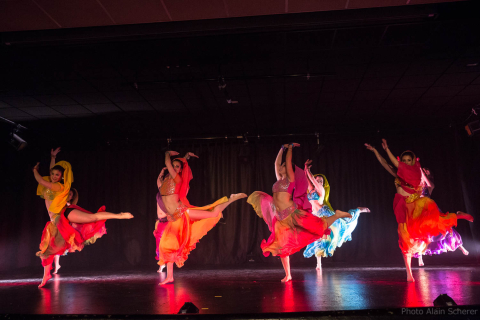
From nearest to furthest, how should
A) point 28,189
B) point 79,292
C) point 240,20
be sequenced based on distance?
1. point 240,20
2. point 79,292
3. point 28,189

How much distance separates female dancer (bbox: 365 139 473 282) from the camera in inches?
176

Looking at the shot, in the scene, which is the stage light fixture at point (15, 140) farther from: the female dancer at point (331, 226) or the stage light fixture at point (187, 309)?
the stage light fixture at point (187, 309)

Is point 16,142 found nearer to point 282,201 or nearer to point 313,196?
point 282,201

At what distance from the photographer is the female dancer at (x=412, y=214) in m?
4.47

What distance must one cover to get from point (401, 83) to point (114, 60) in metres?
4.53

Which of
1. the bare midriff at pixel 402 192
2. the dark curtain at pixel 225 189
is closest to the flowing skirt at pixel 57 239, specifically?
the dark curtain at pixel 225 189

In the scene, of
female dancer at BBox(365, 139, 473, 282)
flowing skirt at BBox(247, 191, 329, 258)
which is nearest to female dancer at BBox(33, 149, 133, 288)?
flowing skirt at BBox(247, 191, 329, 258)

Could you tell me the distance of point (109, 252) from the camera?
8.72 metres

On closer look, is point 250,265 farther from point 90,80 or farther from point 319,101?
point 90,80

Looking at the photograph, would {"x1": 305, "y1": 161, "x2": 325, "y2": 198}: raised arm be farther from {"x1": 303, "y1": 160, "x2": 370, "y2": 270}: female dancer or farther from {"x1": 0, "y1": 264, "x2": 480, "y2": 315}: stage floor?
{"x1": 0, "y1": 264, "x2": 480, "y2": 315}: stage floor

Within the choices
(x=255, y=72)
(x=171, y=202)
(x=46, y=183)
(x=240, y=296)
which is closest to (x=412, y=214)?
(x=240, y=296)

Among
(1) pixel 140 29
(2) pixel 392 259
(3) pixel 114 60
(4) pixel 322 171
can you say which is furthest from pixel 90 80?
(2) pixel 392 259

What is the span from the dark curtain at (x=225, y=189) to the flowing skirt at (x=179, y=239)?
361 centimetres

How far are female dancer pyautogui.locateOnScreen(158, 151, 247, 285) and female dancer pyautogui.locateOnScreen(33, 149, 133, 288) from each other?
56cm
